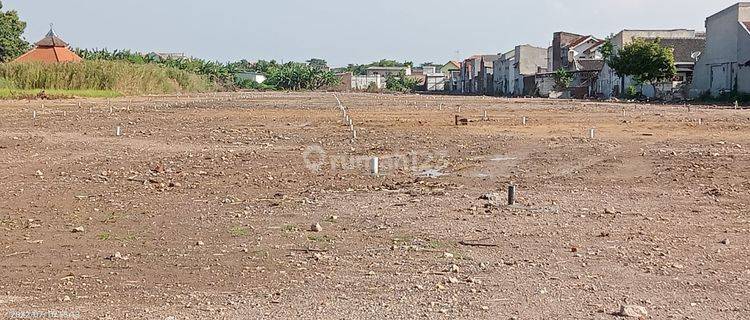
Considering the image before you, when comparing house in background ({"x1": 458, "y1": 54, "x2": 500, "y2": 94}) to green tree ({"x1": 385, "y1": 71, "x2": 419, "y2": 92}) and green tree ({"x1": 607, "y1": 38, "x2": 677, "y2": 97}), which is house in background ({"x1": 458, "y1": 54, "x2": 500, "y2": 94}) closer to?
green tree ({"x1": 385, "y1": 71, "x2": 419, "y2": 92})

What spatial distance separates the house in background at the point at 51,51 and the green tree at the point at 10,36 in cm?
117

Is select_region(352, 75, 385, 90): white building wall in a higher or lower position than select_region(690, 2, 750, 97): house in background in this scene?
lower

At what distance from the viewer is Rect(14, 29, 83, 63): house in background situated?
308ft

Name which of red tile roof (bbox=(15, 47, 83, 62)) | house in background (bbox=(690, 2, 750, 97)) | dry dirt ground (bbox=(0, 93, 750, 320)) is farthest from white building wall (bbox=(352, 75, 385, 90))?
dry dirt ground (bbox=(0, 93, 750, 320))

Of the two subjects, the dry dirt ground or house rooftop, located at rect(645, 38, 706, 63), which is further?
house rooftop, located at rect(645, 38, 706, 63)

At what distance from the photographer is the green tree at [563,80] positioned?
9500cm

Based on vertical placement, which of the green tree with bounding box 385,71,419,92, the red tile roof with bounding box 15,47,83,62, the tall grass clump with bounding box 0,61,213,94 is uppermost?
the red tile roof with bounding box 15,47,83,62

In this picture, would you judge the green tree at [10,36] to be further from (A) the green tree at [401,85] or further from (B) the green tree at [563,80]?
(A) the green tree at [401,85]

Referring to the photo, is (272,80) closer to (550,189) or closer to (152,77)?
(152,77)

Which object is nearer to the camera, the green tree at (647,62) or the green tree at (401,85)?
the green tree at (647,62)

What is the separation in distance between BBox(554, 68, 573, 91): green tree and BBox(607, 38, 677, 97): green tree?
23.1 meters

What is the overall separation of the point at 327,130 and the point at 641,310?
20.5 meters

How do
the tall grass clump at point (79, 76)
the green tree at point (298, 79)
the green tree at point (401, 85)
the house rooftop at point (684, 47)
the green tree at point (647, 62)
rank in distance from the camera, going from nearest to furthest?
1. the green tree at point (647, 62)
2. the tall grass clump at point (79, 76)
3. the house rooftop at point (684, 47)
4. the green tree at point (298, 79)
5. the green tree at point (401, 85)

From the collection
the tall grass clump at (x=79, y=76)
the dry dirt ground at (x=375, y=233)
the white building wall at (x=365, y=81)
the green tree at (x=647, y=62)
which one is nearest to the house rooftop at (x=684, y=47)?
the green tree at (x=647, y=62)
